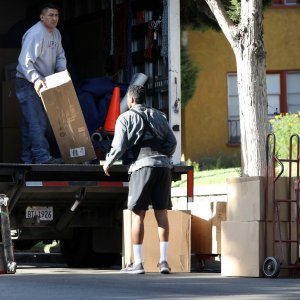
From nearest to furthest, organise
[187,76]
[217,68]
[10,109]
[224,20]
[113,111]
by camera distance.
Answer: [113,111] → [10,109] → [224,20] → [187,76] → [217,68]

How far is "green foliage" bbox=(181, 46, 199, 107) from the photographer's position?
27000 millimetres

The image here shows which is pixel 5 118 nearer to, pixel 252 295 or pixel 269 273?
pixel 269 273

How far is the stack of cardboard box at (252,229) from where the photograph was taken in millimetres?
12953

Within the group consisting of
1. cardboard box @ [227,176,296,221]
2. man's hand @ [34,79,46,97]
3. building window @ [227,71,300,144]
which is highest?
building window @ [227,71,300,144]

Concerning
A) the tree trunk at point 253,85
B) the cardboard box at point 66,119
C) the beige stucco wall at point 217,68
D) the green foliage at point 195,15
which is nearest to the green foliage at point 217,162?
the beige stucco wall at point 217,68

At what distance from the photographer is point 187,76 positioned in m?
27.1

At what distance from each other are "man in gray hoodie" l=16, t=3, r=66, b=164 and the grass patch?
716cm

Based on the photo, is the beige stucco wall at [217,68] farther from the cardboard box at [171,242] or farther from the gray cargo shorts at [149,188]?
the gray cargo shorts at [149,188]

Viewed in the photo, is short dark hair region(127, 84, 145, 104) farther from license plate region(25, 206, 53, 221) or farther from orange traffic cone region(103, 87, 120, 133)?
license plate region(25, 206, 53, 221)

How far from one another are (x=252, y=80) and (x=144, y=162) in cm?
362

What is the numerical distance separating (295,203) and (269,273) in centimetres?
83

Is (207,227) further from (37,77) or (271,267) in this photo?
(37,77)

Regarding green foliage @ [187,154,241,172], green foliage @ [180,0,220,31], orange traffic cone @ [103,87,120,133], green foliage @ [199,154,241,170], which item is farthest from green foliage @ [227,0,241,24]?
green foliage @ [199,154,241,170]

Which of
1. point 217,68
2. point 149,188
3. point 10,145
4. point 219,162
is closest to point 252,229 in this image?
point 149,188
